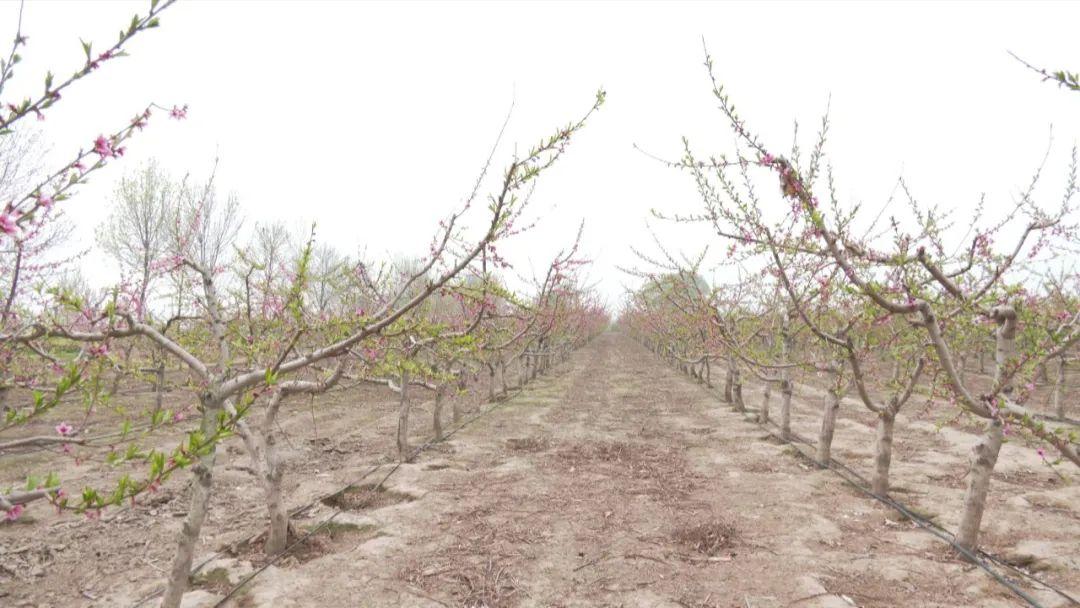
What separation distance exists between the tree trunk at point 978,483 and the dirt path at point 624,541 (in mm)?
344

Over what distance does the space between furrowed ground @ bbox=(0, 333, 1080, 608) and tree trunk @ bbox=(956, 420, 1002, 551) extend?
28cm

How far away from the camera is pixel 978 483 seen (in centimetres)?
625

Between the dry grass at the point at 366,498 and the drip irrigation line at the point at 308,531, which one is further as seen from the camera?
the dry grass at the point at 366,498

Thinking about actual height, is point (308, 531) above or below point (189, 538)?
below

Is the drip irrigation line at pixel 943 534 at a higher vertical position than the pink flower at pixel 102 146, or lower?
lower

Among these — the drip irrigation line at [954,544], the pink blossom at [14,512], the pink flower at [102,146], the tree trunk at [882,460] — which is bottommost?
the drip irrigation line at [954,544]

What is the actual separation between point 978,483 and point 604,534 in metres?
4.07

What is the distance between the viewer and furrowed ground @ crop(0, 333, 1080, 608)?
5727 millimetres

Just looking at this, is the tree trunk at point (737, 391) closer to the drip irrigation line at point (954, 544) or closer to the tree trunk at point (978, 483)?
the drip irrigation line at point (954, 544)

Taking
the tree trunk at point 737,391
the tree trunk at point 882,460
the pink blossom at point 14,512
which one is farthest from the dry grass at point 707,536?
the tree trunk at point 737,391

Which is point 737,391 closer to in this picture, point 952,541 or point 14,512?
point 952,541

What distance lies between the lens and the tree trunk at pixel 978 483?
607 cm

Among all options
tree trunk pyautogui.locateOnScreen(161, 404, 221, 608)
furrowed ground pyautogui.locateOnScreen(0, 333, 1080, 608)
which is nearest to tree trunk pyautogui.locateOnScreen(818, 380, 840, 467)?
furrowed ground pyautogui.locateOnScreen(0, 333, 1080, 608)

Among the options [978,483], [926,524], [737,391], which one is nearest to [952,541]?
[926,524]
